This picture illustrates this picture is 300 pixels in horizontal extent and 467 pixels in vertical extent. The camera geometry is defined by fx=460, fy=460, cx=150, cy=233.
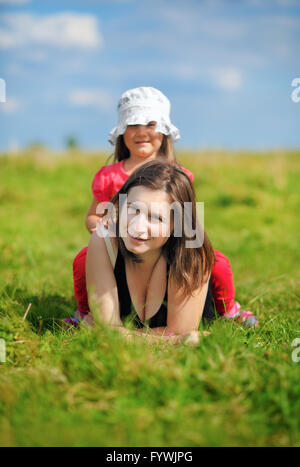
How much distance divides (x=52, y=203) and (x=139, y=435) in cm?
728

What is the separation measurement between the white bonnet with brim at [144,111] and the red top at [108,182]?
268mm

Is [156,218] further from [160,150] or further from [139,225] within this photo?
[160,150]

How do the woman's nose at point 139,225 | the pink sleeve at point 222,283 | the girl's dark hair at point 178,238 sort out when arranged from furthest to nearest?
the pink sleeve at point 222,283 < the girl's dark hair at point 178,238 < the woman's nose at point 139,225

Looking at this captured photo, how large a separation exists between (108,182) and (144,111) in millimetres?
555

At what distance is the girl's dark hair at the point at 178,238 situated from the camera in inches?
95.3

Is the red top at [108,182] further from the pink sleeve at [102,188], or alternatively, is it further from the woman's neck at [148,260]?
the woman's neck at [148,260]

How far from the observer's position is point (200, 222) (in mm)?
2613

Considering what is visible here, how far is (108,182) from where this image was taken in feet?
10.7

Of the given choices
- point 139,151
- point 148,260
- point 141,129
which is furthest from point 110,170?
point 148,260

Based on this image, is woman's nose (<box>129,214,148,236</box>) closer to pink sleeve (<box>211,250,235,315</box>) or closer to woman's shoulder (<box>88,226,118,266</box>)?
woman's shoulder (<box>88,226,118,266</box>)

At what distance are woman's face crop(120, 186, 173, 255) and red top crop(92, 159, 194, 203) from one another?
0.82 metres

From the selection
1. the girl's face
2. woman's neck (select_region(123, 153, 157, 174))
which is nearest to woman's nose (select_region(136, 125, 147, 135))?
the girl's face

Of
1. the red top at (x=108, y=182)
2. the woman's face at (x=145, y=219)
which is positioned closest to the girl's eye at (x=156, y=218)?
the woman's face at (x=145, y=219)

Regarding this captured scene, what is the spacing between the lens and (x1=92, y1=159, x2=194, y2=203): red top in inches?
127
